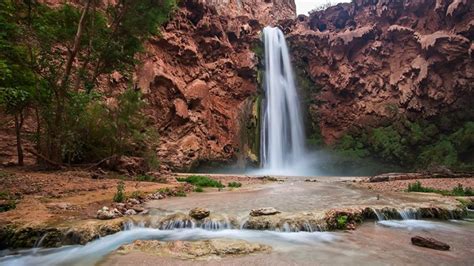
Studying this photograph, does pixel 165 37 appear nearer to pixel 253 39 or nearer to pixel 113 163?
pixel 253 39

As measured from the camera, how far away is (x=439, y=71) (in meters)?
28.8

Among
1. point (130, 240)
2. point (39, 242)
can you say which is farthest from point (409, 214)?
point (39, 242)

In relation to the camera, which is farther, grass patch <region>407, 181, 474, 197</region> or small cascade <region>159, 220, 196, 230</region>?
grass patch <region>407, 181, 474, 197</region>

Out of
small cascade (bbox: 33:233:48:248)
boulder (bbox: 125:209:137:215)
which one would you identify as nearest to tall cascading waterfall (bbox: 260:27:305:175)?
boulder (bbox: 125:209:137:215)

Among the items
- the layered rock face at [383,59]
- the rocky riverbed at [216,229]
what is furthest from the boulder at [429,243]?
the layered rock face at [383,59]

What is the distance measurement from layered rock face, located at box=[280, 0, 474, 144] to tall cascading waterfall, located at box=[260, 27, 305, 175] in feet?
7.39

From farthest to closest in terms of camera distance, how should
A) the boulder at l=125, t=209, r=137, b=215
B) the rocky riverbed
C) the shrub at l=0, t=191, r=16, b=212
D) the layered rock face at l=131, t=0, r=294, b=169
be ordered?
the layered rock face at l=131, t=0, r=294, b=169, the boulder at l=125, t=209, r=137, b=215, the shrub at l=0, t=191, r=16, b=212, the rocky riverbed

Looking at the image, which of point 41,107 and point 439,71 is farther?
point 439,71

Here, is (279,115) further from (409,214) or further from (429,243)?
(429,243)

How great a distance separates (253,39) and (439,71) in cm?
1872

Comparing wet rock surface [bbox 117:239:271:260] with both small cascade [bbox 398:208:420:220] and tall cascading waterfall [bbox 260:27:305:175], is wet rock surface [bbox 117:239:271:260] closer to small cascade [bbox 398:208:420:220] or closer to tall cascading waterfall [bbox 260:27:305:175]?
small cascade [bbox 398:208:420:220]

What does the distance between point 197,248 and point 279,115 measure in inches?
1115

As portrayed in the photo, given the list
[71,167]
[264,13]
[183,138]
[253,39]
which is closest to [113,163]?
→ [71,167]

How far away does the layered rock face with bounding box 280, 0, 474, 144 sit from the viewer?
27844 millimetres
